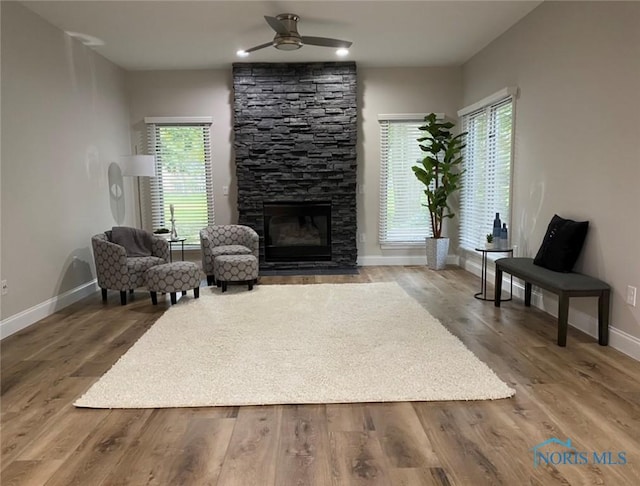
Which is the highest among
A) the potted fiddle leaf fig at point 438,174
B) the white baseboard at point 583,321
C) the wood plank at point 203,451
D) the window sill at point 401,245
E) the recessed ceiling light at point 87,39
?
the recessed ceiling light at point 87,39

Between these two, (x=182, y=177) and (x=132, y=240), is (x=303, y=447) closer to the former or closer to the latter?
(x=132, y=240)

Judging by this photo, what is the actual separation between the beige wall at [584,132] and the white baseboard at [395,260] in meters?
2.16

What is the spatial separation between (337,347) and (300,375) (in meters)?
0.56

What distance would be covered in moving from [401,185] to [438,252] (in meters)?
1.22

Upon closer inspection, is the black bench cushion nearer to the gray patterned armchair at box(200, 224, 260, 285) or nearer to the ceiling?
the ceiling

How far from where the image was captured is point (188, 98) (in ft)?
22.5

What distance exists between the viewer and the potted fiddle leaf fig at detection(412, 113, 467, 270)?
255 inches

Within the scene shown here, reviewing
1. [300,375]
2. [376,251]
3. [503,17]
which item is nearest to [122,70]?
[376,251]

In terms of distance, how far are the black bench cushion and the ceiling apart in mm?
2536

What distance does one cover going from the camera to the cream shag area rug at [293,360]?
104 inches

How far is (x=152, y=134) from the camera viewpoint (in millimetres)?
6934

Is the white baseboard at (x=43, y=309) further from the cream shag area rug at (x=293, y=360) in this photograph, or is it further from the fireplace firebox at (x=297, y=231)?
the fireplace firebox at (x=297, y=231)

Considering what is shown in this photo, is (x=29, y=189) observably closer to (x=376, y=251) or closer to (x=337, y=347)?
(x=337, y=347)

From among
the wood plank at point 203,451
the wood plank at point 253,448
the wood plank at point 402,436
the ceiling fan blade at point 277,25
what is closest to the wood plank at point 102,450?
the wood plank at point 203,451
